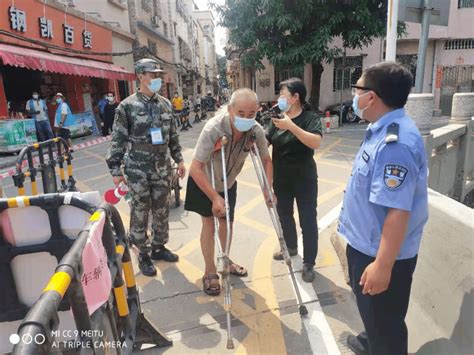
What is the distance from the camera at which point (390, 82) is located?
1.77 m

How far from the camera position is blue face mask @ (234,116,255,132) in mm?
2736

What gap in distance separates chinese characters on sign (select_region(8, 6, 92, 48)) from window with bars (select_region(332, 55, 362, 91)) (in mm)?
11919

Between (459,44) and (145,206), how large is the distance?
20.9 m

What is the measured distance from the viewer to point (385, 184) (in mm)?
1693

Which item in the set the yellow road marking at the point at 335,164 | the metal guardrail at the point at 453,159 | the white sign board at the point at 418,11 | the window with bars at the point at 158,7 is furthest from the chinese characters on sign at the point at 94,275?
the window with bars at the point at 158,7

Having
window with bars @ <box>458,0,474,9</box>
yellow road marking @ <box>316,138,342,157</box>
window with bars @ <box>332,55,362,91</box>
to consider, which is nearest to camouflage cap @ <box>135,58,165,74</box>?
yellow road marking @ <box>316,138,342,157</box>

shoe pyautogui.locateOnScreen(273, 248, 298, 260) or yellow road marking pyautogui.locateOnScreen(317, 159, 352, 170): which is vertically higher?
yellow road marking pyautogui.locateOnScreen(317, 159, 352, 170)

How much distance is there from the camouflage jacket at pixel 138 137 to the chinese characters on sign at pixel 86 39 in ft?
44.4

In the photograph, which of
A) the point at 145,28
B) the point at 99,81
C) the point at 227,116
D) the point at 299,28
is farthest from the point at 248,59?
the point at 227,116

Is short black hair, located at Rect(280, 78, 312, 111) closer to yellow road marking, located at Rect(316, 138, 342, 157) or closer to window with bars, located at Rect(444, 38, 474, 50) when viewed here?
yellow road marking, located at Rect(316, 138, 342, 157)

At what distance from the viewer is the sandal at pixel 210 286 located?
321 centimetres

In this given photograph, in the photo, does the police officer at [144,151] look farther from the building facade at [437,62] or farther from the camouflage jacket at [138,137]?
the building facade at [437,62]

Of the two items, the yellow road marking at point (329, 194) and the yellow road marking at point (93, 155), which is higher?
the yellow road marking at point (93, 155)

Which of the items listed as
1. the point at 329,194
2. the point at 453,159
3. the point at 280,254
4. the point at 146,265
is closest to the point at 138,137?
the point at 146,265
